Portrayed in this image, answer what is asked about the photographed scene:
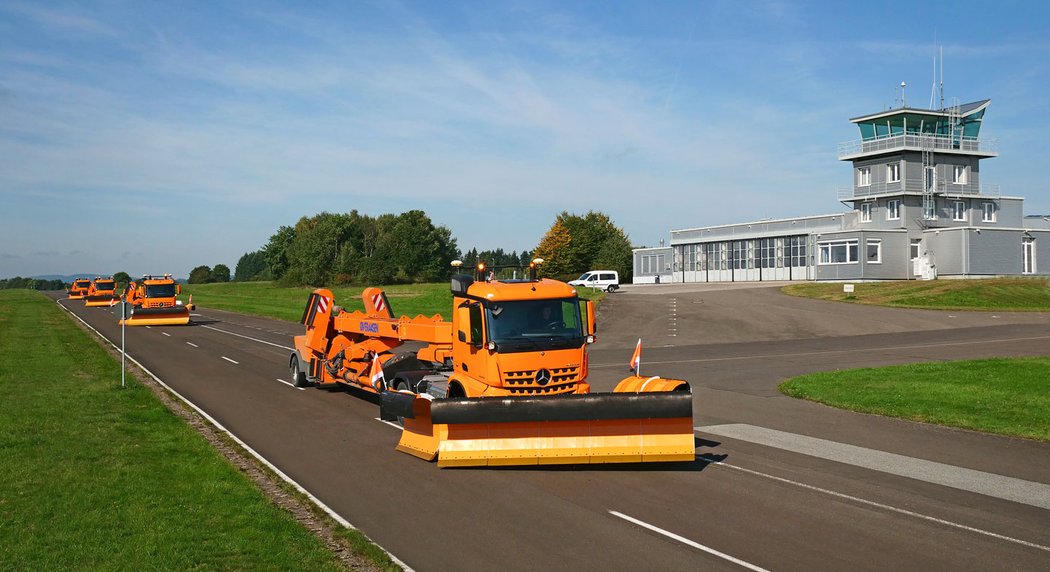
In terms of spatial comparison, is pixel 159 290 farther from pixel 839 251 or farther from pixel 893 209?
pixel 893 209

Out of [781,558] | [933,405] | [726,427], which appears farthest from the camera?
[933,405]

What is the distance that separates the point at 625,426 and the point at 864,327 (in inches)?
1198

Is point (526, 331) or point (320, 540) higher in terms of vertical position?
point (526, 331)

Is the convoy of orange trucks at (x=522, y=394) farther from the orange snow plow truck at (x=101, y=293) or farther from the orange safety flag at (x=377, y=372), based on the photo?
the orange snow plow truck at (x=101, y=293)

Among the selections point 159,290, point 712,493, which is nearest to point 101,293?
point 159,290

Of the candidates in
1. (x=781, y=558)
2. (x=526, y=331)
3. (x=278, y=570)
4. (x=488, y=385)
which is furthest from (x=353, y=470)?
(x=781, y=558)

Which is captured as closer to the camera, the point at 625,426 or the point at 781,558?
the point at 781,558

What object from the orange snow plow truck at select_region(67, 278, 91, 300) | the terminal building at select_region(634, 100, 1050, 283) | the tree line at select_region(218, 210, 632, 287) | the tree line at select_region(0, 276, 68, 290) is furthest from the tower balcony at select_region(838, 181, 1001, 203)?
the tree line at select_region(0, 276, 68, 290)

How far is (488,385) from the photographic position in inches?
532

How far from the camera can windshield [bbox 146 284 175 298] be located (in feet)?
164

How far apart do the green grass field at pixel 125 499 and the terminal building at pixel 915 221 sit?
5750 centimetres

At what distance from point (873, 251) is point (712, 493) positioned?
57.9 meters

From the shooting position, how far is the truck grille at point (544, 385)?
13.4 meters

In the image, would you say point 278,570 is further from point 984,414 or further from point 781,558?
point 984,414
